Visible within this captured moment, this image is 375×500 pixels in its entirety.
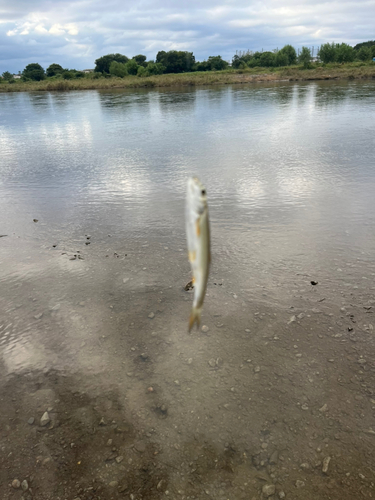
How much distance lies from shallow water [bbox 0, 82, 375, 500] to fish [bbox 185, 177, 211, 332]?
2.52 metres

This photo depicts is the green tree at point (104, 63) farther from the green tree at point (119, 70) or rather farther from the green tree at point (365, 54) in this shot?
the green tree at point (365, 54)

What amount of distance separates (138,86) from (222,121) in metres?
54.5

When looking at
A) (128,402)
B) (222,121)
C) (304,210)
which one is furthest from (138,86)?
(128,402)

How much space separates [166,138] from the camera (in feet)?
61.2

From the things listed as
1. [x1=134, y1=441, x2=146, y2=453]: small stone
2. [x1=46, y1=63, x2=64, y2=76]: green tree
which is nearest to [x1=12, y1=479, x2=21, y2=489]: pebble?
[x1=134, y1=441, x2=146, y2=453]: small stone

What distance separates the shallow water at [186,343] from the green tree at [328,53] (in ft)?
350

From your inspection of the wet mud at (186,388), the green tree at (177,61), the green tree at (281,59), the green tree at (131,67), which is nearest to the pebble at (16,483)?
the wet mud at (186,388)

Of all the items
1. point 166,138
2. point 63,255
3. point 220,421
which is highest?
point 166,138

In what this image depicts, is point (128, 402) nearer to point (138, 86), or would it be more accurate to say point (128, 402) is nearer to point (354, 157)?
point (354, 157)

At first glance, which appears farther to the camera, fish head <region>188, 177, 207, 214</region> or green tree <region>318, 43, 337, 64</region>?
green tree <region>318, 43, 337, 64</region>

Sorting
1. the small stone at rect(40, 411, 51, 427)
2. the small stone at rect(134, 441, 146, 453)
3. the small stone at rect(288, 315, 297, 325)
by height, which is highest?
the small stone at rect(288, 315, 297, 325)

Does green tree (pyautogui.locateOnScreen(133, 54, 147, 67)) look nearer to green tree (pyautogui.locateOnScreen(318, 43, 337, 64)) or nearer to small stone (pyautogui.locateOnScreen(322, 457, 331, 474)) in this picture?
green tree (pyautogui.locateOnScreen(318, 43, 337, 64))

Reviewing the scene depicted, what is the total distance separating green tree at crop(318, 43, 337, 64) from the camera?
98562 millimetres

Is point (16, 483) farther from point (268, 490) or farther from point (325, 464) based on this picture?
point (325, 464)
